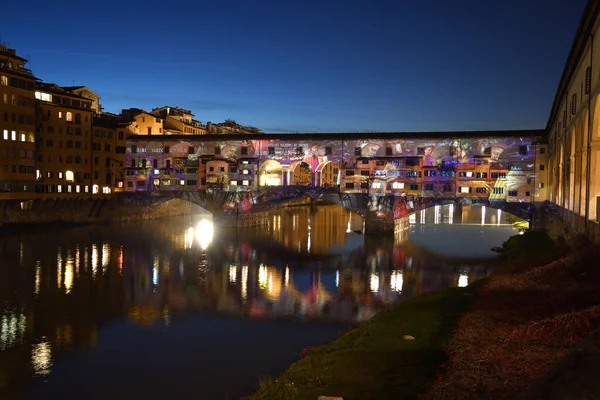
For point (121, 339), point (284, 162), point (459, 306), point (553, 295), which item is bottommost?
point (121, 339)

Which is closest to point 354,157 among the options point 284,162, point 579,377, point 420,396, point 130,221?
point 284,162

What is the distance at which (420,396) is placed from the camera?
9.70 meters

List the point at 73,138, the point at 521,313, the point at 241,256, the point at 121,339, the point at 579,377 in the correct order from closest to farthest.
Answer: the point at 579,377, the point at 521,313, the point at 121,339, the point at 241,256, the point at 73,138

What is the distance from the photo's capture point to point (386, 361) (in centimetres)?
1295

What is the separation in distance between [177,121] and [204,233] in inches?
1528

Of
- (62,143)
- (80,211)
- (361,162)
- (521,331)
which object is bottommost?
(80,211)

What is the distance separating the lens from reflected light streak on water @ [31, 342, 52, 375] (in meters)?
17.0

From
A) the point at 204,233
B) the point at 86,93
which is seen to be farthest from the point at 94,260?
the point at 86,93

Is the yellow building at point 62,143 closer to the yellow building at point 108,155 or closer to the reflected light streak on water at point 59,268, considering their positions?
the yellow building at point 108,155

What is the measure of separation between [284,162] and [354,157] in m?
8.37

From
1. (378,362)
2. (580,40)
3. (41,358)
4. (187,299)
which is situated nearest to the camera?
(378,362)

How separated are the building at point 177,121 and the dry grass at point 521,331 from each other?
247ft

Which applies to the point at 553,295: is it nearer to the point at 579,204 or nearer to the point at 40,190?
the point at 579,204

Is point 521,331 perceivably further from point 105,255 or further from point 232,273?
point 105,255
